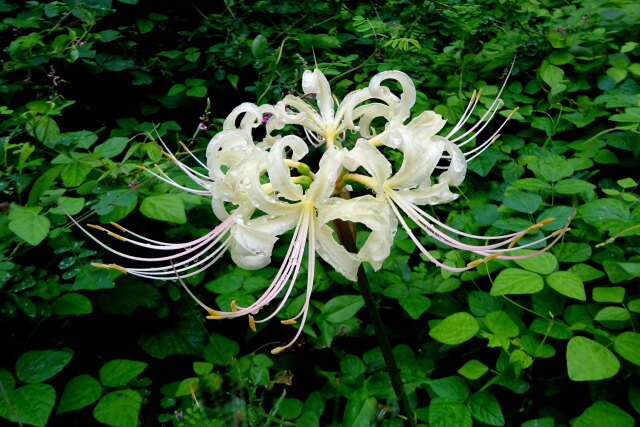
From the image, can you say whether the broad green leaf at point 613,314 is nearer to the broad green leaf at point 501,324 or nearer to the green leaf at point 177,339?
the broad green leaf at point 501,324

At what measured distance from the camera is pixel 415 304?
1.29 meters

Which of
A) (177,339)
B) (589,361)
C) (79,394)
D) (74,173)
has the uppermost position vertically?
(74,173)

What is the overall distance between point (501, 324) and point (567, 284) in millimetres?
176

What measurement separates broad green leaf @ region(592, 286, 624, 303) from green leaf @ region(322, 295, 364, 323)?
551mm

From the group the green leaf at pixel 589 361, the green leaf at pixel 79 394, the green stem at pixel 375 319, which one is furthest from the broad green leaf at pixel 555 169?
the green leaf at pixel 79 394

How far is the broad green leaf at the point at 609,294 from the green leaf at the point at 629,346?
9 centimetres

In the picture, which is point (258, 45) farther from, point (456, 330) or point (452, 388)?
point (452, 388)

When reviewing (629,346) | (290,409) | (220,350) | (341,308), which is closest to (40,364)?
(220,350)

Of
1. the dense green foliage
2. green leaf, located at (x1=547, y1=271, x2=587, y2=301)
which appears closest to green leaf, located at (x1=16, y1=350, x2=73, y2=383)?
the dense green foliage

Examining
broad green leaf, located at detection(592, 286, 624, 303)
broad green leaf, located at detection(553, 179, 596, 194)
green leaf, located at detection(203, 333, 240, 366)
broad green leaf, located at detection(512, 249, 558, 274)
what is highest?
broad green leaf, located at detection(553, 179, 596, 194)

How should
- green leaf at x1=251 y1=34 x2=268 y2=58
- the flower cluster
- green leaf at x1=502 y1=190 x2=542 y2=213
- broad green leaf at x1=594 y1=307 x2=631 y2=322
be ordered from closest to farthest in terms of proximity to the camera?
the flower cluster < broad green leaf at x1=594 y1=307 x2=631 y2=322 < green leaf at x1=502 y1=190 x2=542 y2=213 < green leaf at x1=251 y1=34 x2=268 y2=58

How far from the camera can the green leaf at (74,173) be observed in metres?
1.33

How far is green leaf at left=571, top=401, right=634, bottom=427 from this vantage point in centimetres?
102

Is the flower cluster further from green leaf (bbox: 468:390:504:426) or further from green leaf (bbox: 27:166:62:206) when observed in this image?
green leaf (bbox: 27:166:62:206)
